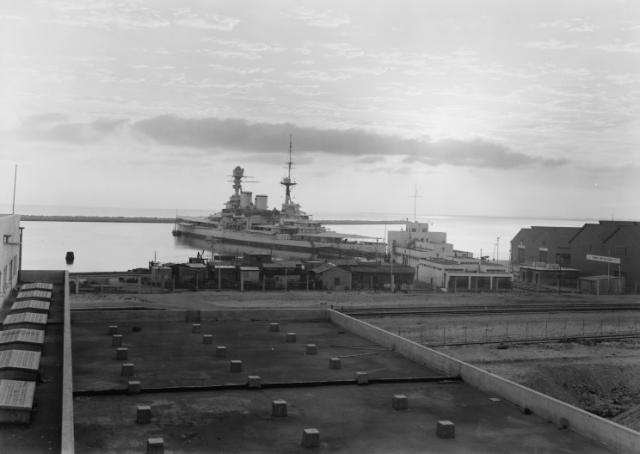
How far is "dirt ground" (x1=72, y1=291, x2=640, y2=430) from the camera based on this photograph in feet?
89.9

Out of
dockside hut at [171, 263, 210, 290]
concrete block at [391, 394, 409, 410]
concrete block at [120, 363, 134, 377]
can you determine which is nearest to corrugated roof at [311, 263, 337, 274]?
dockside hut at [171, 263, 210, 290]

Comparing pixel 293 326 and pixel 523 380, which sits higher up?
pixel 293 326

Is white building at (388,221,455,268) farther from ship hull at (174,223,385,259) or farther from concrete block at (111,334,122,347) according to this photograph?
concrete block at (111,334,122,347)

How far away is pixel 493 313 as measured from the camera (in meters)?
43.0

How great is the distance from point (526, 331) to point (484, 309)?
7068 millimetres

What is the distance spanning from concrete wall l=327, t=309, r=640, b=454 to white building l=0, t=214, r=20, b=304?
1179 cm

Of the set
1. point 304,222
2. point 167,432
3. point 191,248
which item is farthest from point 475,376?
point 191,248

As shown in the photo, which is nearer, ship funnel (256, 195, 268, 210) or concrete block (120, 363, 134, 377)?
concrete block (120, 363, 134, 377)

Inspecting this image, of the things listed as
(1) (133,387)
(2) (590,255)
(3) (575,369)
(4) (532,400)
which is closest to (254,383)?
(1) (133,387)

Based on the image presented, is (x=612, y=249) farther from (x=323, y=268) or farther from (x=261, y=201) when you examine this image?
(x=261, y=201)

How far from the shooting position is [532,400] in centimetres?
1259

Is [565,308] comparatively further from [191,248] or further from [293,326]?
[191,248]

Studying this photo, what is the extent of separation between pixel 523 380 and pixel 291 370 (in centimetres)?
1454

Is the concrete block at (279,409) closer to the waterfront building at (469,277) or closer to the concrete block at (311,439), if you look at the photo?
the concrete block at (311,439)
